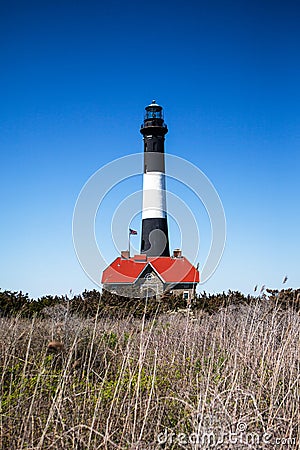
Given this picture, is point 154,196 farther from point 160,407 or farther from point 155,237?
point 160,407

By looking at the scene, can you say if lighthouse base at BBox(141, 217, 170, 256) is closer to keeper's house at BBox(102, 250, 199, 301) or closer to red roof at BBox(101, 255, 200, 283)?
keeper's house at BBox(102, 250, 199, 301)

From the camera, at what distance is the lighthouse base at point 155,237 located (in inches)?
952

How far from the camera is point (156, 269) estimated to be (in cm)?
2325

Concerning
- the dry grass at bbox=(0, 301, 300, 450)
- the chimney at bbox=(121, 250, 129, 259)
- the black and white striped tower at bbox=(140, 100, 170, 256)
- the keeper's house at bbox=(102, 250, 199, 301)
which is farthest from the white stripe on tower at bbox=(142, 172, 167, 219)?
the dry grass at bbox=(0, 301, 300, 450)

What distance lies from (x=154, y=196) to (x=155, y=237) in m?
2.12

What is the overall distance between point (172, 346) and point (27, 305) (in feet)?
16.3

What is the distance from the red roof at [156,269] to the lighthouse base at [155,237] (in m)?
0.82

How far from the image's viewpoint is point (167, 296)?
38.8 ft

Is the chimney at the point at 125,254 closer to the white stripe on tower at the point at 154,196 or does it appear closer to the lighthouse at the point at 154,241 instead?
the lighthouse at the point at 154,241

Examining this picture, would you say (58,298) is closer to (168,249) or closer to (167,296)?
(167,296)

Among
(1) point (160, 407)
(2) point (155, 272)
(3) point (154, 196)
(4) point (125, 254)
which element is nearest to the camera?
(1) point (160, 407)

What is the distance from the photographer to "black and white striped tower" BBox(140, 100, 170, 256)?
2422 cm

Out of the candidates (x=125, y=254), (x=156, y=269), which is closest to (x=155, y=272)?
(x=156, y=269)

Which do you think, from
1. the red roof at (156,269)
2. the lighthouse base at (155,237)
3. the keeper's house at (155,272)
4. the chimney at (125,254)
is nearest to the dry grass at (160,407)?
the keeper's house at (155,272)
